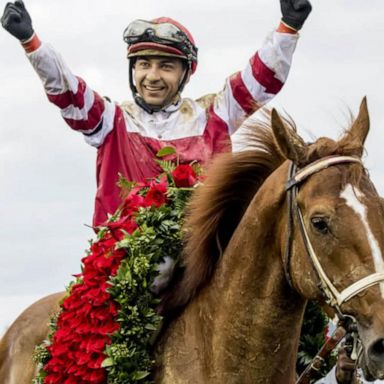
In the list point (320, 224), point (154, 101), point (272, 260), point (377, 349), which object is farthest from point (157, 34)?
point (377, 349)

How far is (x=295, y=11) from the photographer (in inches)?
291

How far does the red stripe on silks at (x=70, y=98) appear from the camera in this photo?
25.1 feet

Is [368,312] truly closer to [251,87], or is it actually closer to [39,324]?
[251,87]

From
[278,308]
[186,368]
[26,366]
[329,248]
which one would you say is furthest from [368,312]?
[26,366]

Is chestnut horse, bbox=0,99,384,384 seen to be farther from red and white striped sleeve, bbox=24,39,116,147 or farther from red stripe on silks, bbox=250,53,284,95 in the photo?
red and white striped sleeve, bbox=24,39,116,147

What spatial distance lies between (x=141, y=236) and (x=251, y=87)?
5.92 feet

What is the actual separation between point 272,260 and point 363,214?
2.78 ft

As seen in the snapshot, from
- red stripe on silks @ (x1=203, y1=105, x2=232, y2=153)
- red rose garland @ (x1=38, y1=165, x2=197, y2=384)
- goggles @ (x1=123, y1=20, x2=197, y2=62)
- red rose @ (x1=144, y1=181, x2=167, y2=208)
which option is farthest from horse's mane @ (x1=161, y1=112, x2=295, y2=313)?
goggles @ (x1=123, y1=20, x2=197, y2=62)

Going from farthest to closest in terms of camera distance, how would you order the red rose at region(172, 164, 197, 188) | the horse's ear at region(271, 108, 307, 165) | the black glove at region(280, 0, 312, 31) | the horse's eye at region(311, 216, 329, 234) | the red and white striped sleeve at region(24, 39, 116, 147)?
the red and white striped sleeve at region(24, 39, 116, 147), the black glove at region(280, 0, 312, 31), the red rose at region(172, 164, 197, 188), the horse's ear at region(271, 108, 307, 165), the horse's eye at region(311, 216, 329, 234)

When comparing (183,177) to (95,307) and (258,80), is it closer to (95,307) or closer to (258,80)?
(95,307)

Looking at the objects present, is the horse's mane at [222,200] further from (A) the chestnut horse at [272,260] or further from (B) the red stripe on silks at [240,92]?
(B) the red stripe on silks at [240,92]

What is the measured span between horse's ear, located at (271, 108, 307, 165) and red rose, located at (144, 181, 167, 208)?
118cm

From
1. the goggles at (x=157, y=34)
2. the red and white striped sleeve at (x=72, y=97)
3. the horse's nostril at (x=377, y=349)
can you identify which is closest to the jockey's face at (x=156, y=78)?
Result: the goggles at (x=157, y=34)

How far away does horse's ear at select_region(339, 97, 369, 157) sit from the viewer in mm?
5980
